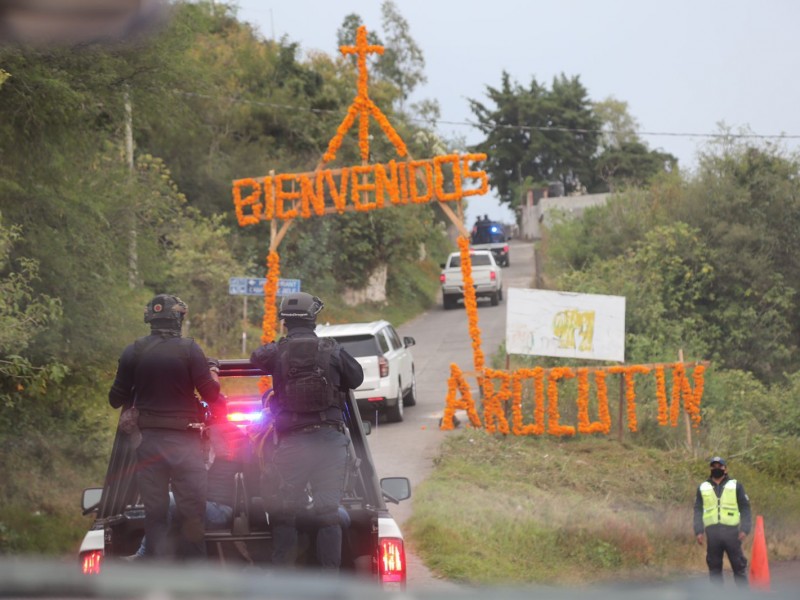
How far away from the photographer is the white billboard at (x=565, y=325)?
67.9 feet

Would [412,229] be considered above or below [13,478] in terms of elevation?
above

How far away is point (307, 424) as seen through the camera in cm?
578

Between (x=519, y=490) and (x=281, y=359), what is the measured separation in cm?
1078

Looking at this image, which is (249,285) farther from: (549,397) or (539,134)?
(539,134)

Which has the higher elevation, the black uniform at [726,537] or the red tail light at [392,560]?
the red tail light at [392,560]

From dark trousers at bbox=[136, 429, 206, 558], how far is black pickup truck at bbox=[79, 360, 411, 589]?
132mm

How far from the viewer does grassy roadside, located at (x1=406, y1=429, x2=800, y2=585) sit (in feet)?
43.2

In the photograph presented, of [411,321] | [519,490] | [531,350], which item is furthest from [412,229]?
[519,490]

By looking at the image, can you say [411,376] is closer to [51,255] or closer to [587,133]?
[51,255]

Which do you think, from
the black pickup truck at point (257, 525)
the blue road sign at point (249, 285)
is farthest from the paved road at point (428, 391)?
the blue road sign at point (249, 285)

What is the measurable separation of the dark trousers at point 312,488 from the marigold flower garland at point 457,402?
1435 centimetres

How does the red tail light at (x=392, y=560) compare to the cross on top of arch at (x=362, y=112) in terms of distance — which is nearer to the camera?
the red tail light at (x=392, y=560)

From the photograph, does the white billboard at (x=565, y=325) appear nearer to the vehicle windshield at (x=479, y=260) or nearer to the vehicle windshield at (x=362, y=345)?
the vehicle windshield at (x=362, y=345)

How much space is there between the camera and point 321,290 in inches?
1576
